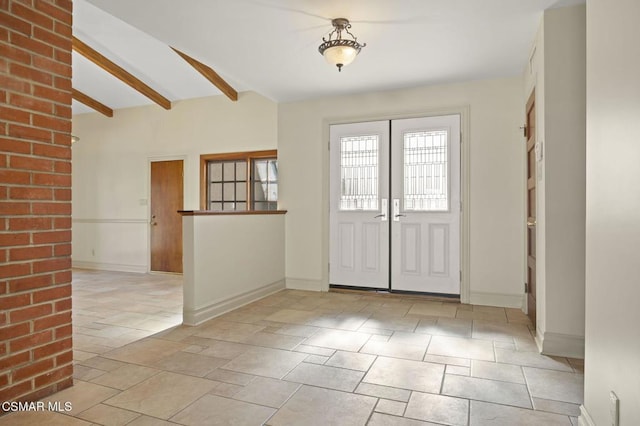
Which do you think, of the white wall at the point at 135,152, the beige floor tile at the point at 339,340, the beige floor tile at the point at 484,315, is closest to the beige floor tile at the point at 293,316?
the beige floor tile at the point at 339,340

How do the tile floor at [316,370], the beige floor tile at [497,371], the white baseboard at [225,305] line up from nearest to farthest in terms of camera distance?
the tile floor at [316,370]
the beige floor tile at [497,371]
the white baseboard at [225,305]

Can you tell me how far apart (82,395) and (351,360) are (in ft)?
5.41

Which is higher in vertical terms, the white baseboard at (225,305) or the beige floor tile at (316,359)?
the white baseboard at (225,305)

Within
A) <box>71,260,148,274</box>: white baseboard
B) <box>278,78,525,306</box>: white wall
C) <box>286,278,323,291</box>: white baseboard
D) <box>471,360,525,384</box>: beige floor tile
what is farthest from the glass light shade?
<box>71,260,148,274</box>: white baseboard

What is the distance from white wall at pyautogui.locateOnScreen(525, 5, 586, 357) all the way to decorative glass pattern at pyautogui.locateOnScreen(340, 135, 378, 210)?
2.16 m

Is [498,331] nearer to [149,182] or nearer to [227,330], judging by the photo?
[227,330]

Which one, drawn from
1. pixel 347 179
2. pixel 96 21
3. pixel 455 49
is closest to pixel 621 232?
pixel 455 49

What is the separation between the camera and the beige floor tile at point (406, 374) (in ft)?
7.75

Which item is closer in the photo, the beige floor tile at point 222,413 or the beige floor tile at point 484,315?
the beige floor tile at point 222,413

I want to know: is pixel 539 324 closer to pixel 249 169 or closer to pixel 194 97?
pixel 249 169

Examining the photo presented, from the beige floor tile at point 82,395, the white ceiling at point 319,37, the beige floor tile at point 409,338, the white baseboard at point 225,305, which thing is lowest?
the beige floor tile at point 409,338

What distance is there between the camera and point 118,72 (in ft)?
18.6

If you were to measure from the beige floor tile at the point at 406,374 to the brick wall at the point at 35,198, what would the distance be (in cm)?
183

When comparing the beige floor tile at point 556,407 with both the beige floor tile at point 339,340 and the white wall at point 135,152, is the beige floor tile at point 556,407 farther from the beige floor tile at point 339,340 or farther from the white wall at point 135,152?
the white wall at point 135,152
